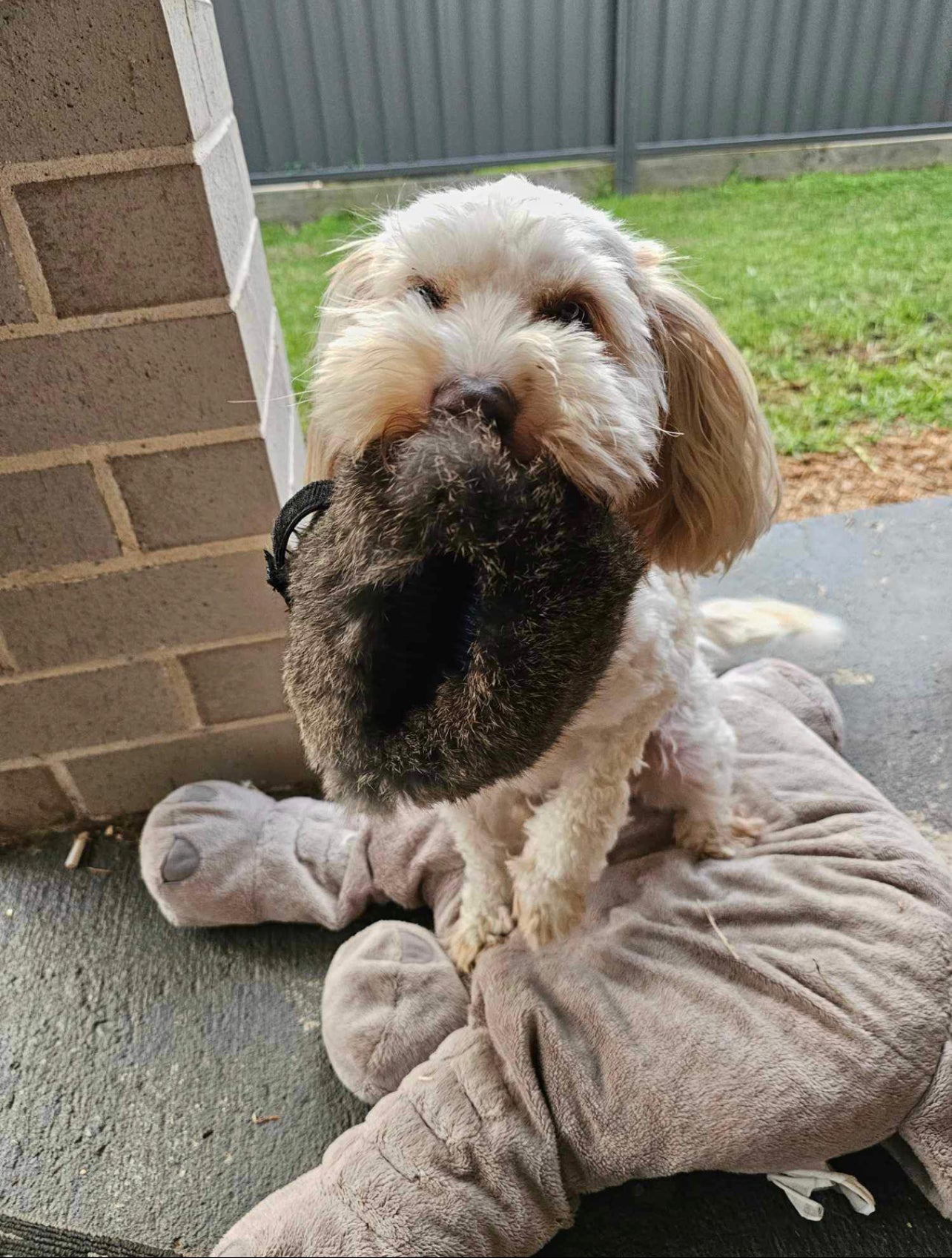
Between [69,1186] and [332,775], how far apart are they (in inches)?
30.8

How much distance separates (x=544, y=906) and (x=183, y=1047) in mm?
579

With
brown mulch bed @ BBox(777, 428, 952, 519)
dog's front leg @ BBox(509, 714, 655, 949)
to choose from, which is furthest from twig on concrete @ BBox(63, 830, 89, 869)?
brown mulch bed @ BBox(777, 428, 952, 519)

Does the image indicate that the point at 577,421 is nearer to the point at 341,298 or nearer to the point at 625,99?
the point at 341,298

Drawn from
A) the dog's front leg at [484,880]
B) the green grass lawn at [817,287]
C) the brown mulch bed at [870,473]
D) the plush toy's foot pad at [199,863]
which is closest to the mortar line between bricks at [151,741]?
the plush toy's foot pad at [199,863]

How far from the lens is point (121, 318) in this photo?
1.01 m

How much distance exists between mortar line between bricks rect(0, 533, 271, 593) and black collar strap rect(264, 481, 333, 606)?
0.49 m

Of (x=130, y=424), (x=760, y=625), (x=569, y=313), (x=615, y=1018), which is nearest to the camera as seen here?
(x=569, y=313)

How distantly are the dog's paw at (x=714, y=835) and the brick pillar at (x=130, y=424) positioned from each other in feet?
2.42

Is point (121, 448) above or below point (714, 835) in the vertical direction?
above

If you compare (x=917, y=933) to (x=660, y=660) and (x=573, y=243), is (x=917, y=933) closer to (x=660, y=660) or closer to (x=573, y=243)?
(x=660, y=660)

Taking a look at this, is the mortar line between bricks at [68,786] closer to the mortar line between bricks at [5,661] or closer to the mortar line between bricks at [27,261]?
the mortar line between bricks at [5,661]

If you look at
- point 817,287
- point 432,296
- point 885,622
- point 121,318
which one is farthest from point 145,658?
point 817,287

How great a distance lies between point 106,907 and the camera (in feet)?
4.37

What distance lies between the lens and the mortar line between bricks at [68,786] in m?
1.39
